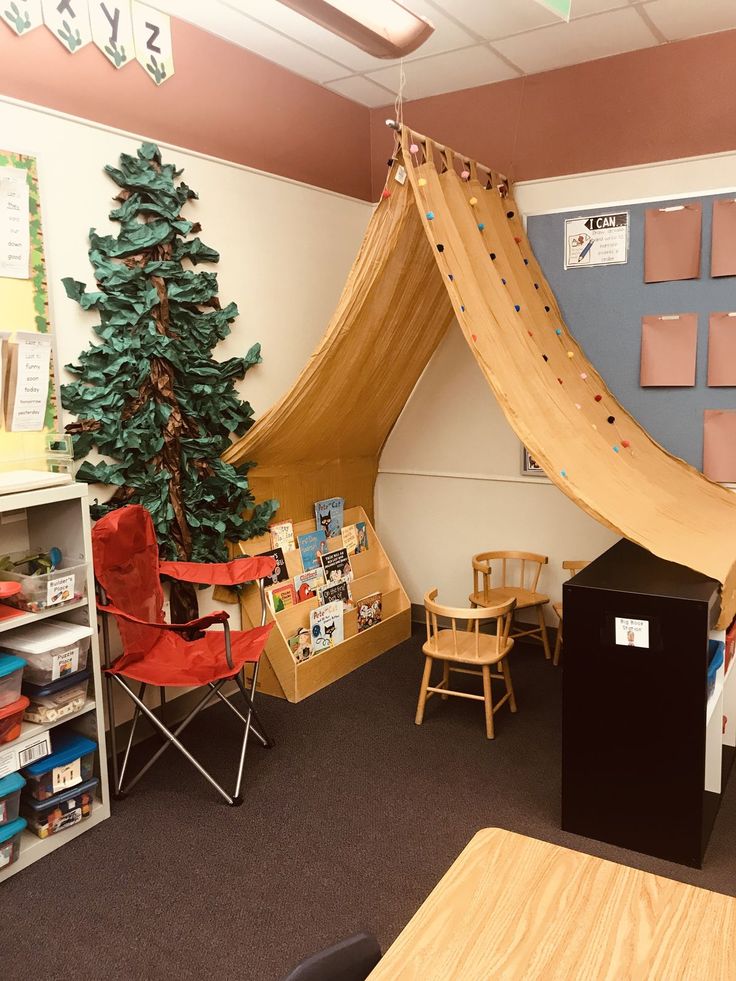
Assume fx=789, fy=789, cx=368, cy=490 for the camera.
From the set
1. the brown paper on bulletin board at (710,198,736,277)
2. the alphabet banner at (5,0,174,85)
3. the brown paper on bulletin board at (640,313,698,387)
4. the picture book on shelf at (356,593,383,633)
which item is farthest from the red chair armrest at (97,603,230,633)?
the brown paper on bulletin board at (710,198,736,277)

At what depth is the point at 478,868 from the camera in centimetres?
133

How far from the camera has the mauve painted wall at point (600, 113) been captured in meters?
3.63

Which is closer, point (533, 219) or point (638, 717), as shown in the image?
point (638, 717)

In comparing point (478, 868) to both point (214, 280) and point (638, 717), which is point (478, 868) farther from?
point (214, 280)

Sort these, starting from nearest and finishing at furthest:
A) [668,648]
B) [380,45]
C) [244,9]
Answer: [668,648] < [380,45] < [244,9]

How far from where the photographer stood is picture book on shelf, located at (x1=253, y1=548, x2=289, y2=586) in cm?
388

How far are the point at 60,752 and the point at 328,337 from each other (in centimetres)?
191

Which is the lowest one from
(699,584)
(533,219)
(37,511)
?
(699,584)

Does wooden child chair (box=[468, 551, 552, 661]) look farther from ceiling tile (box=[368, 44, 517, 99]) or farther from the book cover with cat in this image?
ceiling tile (box=[368, 44, 517, 99])

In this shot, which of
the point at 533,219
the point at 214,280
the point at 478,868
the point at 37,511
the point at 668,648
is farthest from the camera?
the point at 533,219

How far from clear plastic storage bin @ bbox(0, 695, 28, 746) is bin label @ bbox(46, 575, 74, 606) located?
0.32m

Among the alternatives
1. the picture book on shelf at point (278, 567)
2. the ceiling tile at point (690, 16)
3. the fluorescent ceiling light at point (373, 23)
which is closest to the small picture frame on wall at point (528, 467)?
the picture book on shelf at point (278, 567)

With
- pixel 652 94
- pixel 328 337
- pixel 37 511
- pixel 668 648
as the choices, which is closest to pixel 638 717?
pixel 668 648

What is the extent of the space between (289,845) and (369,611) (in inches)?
67.3
